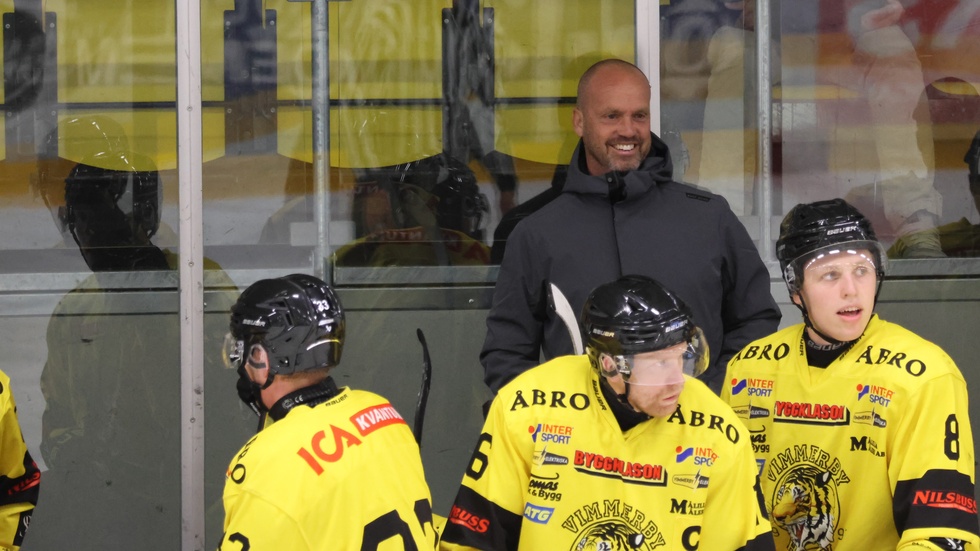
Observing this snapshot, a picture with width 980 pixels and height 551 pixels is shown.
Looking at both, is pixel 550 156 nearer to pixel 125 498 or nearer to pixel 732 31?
pixel 732 31

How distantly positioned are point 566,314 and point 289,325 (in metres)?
1.06

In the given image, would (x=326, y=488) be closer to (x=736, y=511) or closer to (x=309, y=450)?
(x=309, y=450)

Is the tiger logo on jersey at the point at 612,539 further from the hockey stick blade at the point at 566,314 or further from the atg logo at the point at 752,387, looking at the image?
the hockey stick blade at the point at 566,314

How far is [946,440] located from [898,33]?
238 cm

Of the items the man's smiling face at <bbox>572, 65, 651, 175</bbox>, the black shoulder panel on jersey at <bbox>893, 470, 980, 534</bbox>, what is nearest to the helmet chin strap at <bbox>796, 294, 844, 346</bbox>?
the black shoulder panel on jersey at <bbox>893, 470, 980, 534</bbox>

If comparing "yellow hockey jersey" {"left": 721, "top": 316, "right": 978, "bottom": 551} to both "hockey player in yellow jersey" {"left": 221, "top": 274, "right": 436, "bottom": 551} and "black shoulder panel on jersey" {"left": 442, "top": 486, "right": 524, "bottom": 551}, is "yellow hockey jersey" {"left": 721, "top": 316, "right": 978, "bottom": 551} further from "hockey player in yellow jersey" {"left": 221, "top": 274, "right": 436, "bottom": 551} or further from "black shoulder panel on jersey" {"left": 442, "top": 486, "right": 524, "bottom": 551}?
"hockey player in yellow jersey" {"left": 221, "top": 274, "right": 436, "bottom": 551}

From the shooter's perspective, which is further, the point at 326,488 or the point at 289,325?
the point at 289,325

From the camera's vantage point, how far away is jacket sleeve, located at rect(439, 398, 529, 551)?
2430 millimetres

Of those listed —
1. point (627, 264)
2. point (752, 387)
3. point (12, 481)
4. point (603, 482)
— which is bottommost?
point (12, 481)

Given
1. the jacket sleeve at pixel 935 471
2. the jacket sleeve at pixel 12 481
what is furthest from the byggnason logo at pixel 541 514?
the jacket sleeve at pixel 12 481

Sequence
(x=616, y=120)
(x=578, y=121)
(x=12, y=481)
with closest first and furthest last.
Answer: (x=12, y=481) < (x=616, y=120) < (x=578, y=121)

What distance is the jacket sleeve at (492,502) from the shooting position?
7.97ft

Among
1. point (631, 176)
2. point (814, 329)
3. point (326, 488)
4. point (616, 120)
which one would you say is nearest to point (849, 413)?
point (814, 329)

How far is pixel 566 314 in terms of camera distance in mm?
3344
